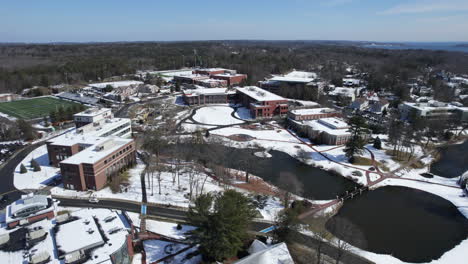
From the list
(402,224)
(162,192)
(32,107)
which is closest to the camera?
(402,224)

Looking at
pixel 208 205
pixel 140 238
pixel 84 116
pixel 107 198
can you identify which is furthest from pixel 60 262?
pixel 84 116

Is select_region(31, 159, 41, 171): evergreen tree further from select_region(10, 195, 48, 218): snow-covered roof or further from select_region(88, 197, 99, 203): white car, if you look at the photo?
select_region(10, 195, 48, 218): snow-covered roof

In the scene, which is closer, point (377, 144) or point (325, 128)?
point (377, 144)

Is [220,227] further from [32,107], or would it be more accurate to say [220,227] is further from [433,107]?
[32,107]

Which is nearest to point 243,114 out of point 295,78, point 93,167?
point 295,78

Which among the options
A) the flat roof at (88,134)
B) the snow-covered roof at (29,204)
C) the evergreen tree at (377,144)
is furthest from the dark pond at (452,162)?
the flat roof at (88,134)

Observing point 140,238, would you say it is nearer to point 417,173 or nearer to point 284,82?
point 417,173
